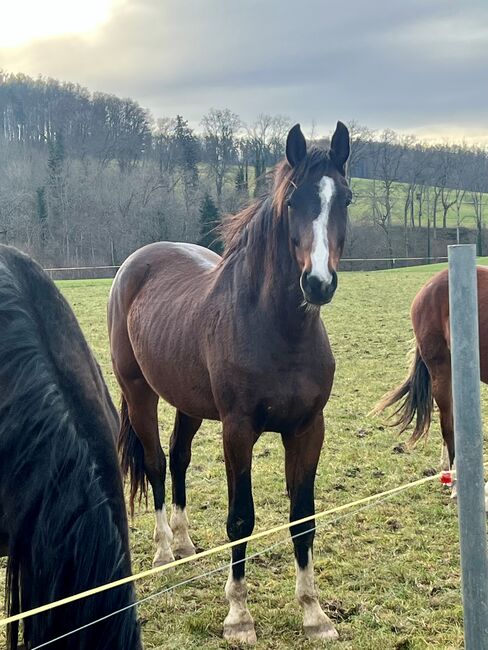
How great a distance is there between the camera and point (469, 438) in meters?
1.55

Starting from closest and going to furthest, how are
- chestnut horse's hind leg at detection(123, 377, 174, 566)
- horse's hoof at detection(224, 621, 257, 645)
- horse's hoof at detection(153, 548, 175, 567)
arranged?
1. horse's hoof at detection(224, 621, 257, 645)
2. horse's hoof at detection(153, 548, 175, 567)
3. chestnut horse's hind leg at detection(123, 377, 174, 566)

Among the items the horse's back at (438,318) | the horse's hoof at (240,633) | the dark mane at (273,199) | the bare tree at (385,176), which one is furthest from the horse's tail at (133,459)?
the bare tree at (385,176)

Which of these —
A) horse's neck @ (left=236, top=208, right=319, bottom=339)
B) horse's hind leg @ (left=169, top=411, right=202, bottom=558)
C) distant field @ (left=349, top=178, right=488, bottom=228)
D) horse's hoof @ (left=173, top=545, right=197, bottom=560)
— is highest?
distant field @ (left=349, top=178, right=488, bottom=228)

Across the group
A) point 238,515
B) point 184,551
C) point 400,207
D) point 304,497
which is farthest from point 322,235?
point 400,207

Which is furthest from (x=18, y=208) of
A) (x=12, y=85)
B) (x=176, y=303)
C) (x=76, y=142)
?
(x=176, y=303)

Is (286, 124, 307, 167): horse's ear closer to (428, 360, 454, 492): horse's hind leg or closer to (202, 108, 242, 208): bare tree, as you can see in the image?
(428, 360, 454, 492): horse's hind leg

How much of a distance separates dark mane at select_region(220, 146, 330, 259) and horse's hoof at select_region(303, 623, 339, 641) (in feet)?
6.25

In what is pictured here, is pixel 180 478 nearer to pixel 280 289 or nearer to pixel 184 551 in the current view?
pixel 184 551

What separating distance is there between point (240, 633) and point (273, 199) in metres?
2.05

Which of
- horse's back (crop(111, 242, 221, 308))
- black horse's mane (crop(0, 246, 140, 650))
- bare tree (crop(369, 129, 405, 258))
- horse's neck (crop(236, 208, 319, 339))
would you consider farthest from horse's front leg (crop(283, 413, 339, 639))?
bare tree (crop(369, 129, 405, 258))

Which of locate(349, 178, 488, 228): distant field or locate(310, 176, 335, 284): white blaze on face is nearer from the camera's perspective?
locate(310, 176, 335, 284): white blaze on face

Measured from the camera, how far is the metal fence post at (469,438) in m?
1.52

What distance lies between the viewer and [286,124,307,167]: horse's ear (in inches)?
106

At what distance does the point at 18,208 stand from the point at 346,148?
40.9m
